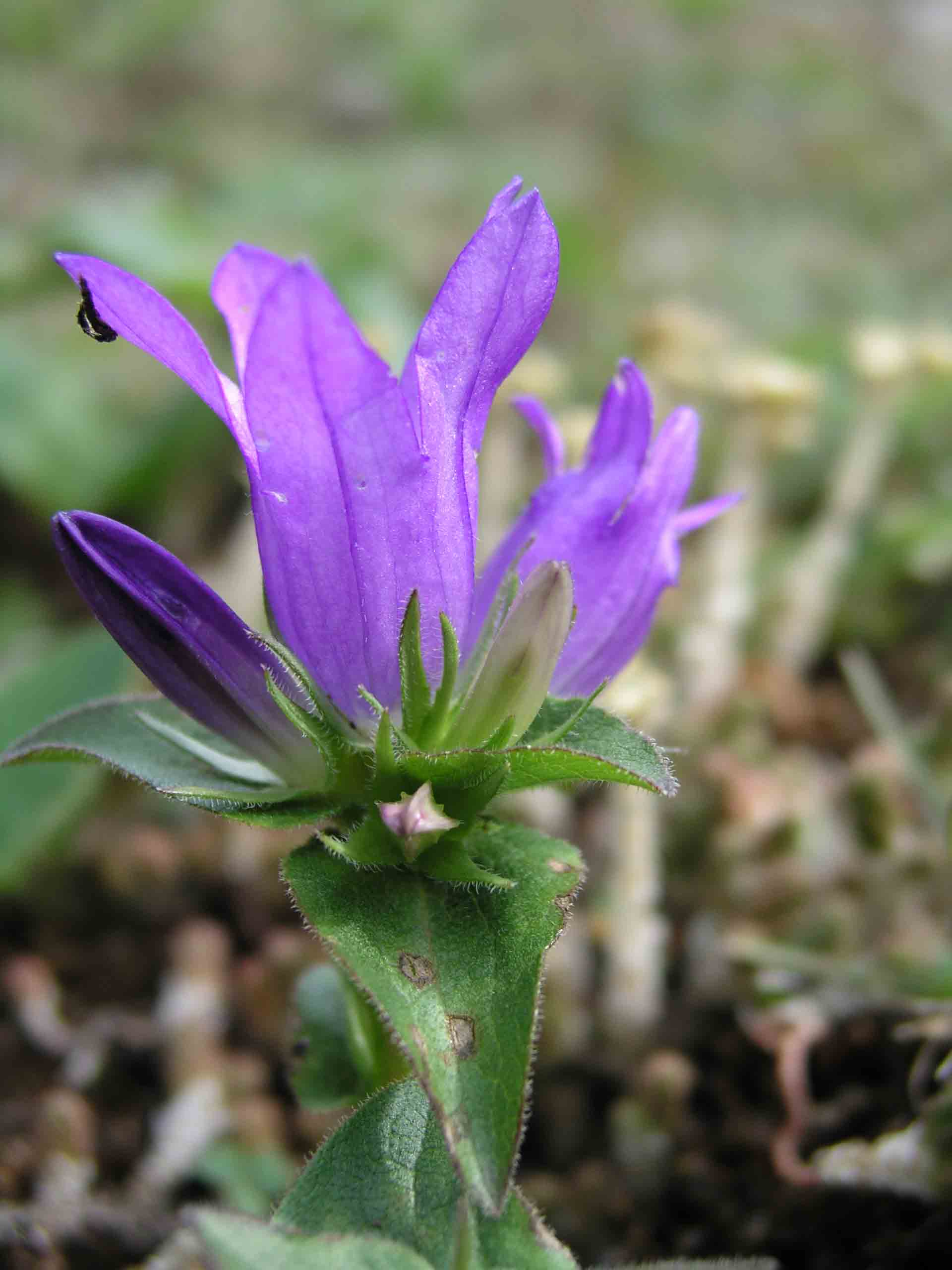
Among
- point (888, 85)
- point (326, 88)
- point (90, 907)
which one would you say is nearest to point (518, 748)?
point (90, 907)

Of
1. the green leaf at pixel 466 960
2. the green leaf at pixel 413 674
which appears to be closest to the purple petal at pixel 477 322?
the green leaf at pixel 413 674

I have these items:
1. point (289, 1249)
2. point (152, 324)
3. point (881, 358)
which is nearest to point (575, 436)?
point (881, 358)

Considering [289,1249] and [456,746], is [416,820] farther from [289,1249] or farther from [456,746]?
[289,1249]

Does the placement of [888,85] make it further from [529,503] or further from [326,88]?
[529,503]

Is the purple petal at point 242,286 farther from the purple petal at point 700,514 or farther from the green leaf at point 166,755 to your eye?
the purple petal at point 700,514

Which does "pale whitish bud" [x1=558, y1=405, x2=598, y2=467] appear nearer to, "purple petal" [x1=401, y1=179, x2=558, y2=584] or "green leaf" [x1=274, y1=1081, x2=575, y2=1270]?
"purple petal" [x1=401, y1=179, x2=558, y2=584]

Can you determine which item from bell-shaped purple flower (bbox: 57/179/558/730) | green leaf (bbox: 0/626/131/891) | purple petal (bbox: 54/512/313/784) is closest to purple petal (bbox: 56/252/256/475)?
bell-shaped purple flower (bbox: 57/179/558/730)
